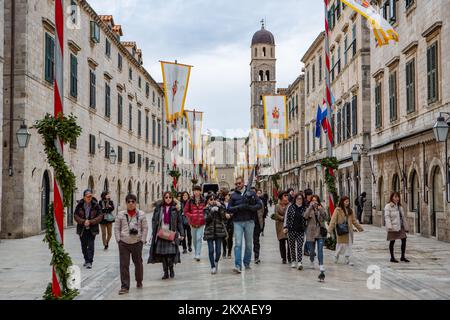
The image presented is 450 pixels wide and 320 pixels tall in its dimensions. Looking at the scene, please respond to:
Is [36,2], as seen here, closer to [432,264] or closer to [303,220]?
[303,220]

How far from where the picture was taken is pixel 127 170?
131ft

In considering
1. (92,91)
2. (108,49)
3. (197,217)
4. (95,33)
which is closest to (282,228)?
(197,217)

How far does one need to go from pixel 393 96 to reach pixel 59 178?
1884 cm

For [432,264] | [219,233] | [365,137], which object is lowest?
[432,264]

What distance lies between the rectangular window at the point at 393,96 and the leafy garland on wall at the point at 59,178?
18.3 m

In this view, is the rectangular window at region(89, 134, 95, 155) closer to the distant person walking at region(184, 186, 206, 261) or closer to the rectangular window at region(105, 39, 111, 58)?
the rectangular window at region(105, 39, 111, 58)

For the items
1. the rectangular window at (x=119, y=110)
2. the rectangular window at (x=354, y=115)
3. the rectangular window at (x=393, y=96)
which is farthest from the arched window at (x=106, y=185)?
the rectangular window at (x=393, y=96)

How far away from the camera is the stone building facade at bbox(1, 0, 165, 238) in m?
21.1

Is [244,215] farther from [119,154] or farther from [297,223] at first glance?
[119,154]

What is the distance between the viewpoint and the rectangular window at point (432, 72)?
1922cm

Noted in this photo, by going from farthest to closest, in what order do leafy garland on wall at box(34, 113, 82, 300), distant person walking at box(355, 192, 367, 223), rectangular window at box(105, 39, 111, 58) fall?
rectangular window at box(105, 39, 111, 58)
distant person walking at box(355, 192, 367, 223)
leafy garland on wall at box(34, 113, 82, 300)

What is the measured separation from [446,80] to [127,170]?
26004 millimetres

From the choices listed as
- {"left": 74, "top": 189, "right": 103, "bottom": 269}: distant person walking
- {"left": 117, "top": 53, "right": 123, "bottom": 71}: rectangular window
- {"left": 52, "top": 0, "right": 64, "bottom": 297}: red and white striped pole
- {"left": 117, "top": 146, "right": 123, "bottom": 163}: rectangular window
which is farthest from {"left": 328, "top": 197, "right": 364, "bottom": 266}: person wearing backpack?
{"left": 117, "top": 53, "right": 123, "bottom": 71}: rectangular window
